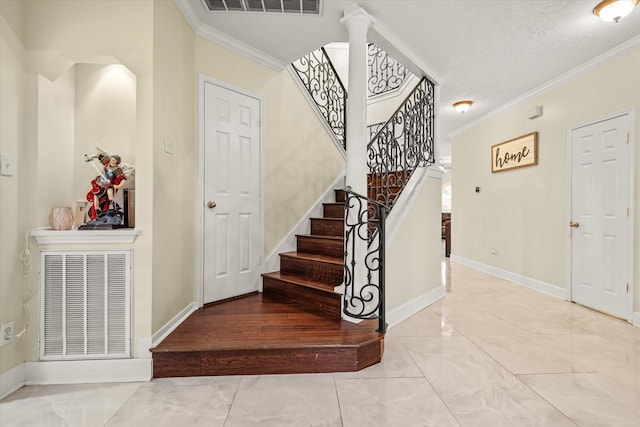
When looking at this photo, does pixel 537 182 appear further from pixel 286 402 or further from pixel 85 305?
pixel 85 305

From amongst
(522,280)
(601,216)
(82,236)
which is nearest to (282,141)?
(82,236)

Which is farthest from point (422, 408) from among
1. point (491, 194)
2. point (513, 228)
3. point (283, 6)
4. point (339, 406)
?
point (491, 194)

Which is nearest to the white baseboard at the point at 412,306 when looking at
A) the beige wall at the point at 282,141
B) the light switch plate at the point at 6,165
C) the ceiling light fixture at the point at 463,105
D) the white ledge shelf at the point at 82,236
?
the beige wall at the point at 282,141

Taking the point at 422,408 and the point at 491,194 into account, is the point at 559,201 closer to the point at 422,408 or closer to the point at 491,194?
the point at 491,194

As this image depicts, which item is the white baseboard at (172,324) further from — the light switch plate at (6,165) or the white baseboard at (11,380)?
the light switch plate at (6,165)

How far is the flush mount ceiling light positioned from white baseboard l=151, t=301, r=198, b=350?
14.0ft

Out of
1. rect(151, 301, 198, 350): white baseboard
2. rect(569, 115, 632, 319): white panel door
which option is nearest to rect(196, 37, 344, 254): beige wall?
rect(151, 301, 198, 350): white baseboard

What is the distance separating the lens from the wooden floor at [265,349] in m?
2.10

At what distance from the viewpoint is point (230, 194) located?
10.5 ft

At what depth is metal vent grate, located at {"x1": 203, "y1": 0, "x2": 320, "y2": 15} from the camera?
102 inches

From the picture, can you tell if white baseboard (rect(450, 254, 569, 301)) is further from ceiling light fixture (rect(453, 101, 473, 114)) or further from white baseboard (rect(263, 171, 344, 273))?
white baseboard (rect(263, 171, 344, 273))

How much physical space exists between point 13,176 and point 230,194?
1.60 metres

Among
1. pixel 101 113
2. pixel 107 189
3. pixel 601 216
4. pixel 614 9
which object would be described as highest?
pixel 614 9

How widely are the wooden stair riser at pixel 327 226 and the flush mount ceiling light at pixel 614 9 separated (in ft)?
9.54
